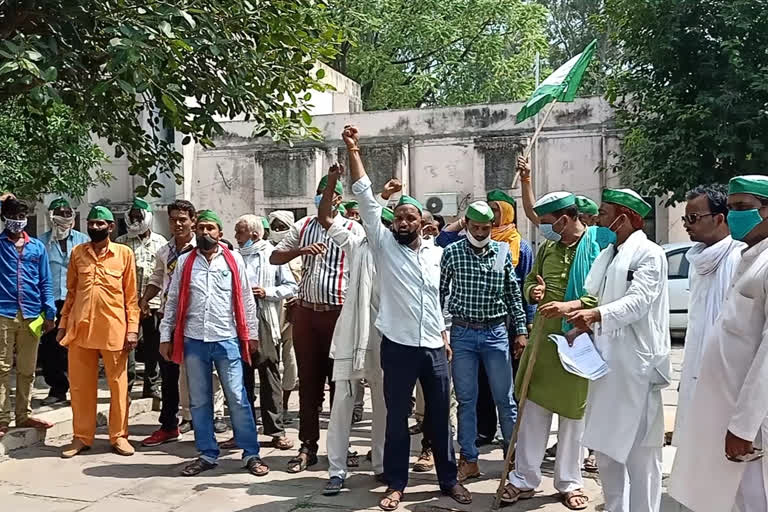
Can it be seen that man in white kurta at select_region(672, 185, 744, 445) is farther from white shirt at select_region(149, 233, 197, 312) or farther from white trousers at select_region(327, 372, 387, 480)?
white shirt at select_region(149, 233, 197, 312)

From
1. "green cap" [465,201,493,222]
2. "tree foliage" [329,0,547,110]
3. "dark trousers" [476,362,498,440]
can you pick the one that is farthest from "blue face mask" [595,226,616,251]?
"tree foliage" [329,0,547,110]

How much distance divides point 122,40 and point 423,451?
3573 mm

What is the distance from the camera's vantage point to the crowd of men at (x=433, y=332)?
3420 millimetres

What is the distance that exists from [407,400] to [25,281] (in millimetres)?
3626

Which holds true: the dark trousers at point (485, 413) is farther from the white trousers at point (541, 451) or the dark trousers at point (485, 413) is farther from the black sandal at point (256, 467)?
the black sandal at point (256, 467)

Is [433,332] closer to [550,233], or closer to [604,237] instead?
[550,233]

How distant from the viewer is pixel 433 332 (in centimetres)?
491

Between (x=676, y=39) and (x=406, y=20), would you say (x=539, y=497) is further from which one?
(x=406, y=20)

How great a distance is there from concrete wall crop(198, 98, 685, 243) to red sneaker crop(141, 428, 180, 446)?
12.6m

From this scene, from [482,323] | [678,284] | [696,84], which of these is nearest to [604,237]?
[482,323]

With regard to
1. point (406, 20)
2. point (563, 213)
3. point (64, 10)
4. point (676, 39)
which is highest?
point (406, 20)

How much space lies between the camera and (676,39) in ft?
40.9

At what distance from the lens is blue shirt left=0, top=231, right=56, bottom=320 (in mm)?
6469

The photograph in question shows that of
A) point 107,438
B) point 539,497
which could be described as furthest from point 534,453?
point 107,438
